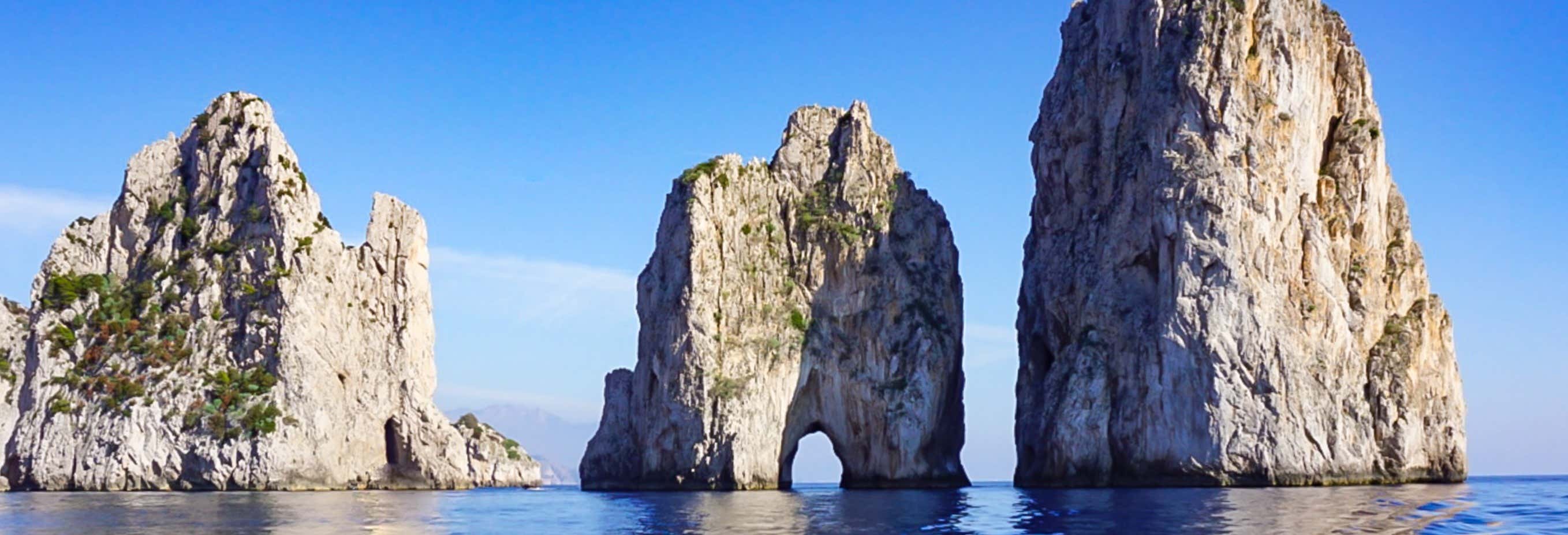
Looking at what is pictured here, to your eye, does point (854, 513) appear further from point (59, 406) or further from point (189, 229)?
point (189, 229)

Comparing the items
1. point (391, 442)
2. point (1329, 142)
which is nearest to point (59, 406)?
point (391, 442)

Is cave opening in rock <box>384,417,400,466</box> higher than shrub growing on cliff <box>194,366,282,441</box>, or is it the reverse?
shrub growing on cliff <box>194,366,282,441</box>

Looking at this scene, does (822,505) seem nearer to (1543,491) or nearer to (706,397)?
(706,397)

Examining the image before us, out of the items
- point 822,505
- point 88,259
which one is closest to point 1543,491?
point 822,505

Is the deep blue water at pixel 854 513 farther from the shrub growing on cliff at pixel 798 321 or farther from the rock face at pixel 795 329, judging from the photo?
the shrub growing on cliff at pixel 798 321

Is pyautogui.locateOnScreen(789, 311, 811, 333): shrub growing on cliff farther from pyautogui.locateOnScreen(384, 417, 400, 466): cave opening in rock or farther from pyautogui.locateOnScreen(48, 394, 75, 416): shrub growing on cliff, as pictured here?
pyautogui.locateOnScreen(48, 394, 75, 416): shrub growing on cliff

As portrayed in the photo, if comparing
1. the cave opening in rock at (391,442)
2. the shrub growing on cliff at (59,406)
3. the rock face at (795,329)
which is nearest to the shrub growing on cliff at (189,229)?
the shrub growing on cliff at (59,406)

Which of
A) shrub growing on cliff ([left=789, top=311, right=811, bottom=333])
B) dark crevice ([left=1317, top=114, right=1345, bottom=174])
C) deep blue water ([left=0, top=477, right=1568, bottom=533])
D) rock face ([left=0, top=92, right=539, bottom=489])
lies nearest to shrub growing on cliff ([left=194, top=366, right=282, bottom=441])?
rock face ([left=0, top=92, right=539, bottom=489])
